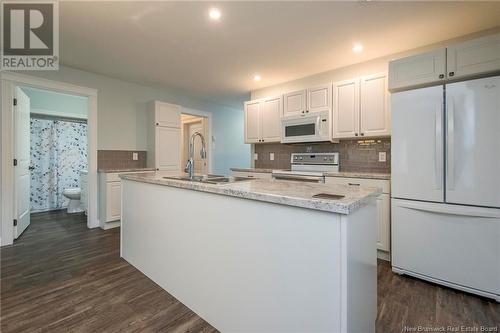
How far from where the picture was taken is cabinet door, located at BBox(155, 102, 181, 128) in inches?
167

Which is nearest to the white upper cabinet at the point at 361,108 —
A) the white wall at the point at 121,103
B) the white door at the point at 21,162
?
the white wall at the point at 121,103

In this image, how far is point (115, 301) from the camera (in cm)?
187

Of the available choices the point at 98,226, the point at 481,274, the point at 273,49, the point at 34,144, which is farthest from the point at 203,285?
the point at 34,144

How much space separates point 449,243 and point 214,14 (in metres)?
2.92

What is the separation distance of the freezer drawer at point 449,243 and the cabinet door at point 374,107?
0.98 meters

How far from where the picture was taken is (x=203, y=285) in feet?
5.45

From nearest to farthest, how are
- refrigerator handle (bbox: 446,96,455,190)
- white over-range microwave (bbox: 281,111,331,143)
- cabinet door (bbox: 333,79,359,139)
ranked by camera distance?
refrigerator handle (bbox: 446,96,455,190), cabinet door (bbox: 333,79,359,139), white over-range microwave (bbox: 281,111,331,143)

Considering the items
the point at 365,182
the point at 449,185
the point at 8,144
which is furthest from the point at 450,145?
the point at 8,144

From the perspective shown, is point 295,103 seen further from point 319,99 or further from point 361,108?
point 361,108

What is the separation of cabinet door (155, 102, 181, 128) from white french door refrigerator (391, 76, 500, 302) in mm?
3554

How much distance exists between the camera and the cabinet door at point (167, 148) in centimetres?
427

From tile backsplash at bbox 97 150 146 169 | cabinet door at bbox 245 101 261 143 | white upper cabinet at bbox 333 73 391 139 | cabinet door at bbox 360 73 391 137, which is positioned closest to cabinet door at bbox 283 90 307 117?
white upper cabinet at bbox 333 73 391 139

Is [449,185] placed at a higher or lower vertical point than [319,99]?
lower

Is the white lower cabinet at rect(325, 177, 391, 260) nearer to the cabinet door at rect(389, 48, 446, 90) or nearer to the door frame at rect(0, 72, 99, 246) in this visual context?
the cabinet door at rect(389, 48, 446, 90)
